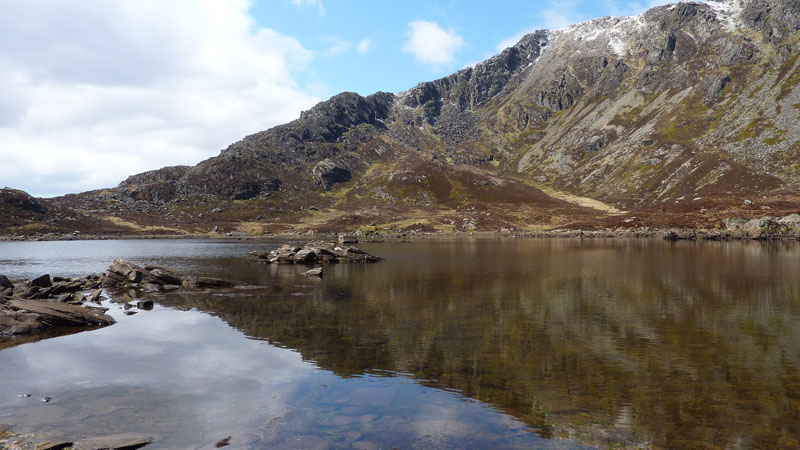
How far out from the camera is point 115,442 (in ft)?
40.8

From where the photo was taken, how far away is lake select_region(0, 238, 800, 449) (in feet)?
44.1

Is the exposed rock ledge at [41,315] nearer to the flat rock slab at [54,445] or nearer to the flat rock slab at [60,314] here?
the flat rock slab at [60,314]

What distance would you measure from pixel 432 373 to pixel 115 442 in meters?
11.5

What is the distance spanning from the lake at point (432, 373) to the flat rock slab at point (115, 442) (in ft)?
1.58

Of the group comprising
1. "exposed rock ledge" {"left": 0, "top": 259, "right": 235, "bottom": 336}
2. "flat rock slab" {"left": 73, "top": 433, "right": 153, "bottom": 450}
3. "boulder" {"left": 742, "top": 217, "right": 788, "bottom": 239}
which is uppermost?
"boulder" {"left": 742, "top": 217, "right": 788, "bottom": 239}

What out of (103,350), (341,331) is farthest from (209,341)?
(341,331)

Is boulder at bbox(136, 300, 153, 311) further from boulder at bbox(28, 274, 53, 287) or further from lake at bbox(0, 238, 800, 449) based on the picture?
boulder at bbox(28, 274, 53, 287)

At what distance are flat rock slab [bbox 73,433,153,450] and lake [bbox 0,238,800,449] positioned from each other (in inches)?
19.0

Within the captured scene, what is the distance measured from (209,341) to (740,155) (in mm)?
229624

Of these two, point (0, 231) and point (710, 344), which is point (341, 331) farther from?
point (0, 231)

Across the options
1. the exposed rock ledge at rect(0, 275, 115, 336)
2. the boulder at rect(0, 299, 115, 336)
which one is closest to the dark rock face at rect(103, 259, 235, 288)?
the exposed rock ledge at rect(0, 275, 115, 336)

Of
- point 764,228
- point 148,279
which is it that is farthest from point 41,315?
point 764,228

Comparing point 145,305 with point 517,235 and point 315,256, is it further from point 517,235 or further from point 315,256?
point 517,235

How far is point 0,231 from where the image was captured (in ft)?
616
